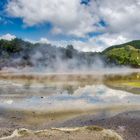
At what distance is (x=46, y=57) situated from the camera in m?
152

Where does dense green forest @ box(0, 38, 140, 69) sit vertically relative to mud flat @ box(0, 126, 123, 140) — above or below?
above

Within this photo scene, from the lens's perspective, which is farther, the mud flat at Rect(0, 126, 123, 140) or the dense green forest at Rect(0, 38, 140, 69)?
the dense green forest at Rect(0, 38, 140, 69)

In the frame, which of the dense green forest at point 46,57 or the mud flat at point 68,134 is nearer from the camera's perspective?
the mud flat at point 68,134

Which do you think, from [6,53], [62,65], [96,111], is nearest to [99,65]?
[62,65]

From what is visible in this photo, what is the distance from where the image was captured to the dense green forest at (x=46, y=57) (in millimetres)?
141875

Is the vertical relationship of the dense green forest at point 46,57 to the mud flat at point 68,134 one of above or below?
above

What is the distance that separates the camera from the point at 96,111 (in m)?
30.7

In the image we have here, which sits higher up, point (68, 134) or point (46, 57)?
point (46, 57)

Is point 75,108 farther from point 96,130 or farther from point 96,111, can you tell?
point 96,130

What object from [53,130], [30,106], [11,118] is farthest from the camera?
[30,106]

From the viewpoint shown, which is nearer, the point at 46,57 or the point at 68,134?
the point at 68,134

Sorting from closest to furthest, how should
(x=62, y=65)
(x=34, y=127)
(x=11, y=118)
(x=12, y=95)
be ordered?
(x=34, y=127) → (x=11, y=118) → (x=12, y=95) → (x=62, y=65)

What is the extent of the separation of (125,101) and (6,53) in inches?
4319

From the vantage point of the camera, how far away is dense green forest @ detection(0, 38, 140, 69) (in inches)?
5586
